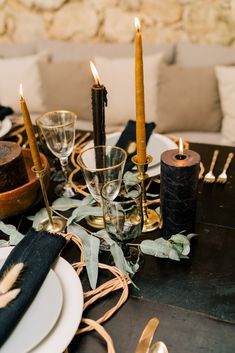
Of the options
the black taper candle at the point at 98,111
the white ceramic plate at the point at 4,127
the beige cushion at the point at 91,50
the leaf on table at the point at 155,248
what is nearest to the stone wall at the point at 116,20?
the beige cushion at the point at 91,50

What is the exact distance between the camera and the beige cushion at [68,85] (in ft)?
7.27

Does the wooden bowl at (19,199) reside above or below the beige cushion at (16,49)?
below

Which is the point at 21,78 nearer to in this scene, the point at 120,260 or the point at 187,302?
the point at 120,260

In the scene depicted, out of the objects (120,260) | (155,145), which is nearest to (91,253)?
(120,260)

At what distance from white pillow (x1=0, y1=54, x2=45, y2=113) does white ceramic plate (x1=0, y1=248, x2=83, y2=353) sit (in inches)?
71.7

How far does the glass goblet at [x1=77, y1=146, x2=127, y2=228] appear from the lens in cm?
82

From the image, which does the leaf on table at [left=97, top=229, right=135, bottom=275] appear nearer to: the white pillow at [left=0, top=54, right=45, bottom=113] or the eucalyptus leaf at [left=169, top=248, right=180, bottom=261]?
the eucalyptus leaf at [left=169, top=248, right=180, bottom=261]

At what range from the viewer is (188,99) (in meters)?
2.02

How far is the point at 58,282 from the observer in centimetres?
68

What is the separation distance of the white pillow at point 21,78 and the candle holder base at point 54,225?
1604mm

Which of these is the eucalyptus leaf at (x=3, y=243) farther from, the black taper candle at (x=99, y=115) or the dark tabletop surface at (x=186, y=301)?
the black taper candle at (x=99, y=115)

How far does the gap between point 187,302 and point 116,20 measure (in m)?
2.21

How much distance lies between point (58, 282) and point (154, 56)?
68.3 inches

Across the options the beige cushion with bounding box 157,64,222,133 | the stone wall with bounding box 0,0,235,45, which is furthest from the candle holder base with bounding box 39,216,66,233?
the stone wall with bounding box 0,0,235,45
